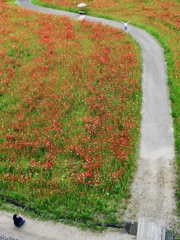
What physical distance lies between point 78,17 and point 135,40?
41.4 ft

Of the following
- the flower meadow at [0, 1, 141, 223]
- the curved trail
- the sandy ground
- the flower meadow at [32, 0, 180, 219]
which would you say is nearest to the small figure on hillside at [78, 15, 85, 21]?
the flower meadow at [32, 0, 180, 219]

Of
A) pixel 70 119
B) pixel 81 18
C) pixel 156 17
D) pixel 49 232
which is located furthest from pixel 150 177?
pixel 81 18

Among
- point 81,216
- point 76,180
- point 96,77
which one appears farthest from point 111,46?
point 81,216

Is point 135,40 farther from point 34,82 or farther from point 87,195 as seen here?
point 87,195

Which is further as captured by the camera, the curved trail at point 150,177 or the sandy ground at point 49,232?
the curved trail at point 150,177

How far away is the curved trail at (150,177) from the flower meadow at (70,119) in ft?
2.51

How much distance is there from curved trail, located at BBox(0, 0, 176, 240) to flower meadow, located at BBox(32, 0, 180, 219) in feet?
3.29

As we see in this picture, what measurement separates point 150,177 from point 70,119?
8.57 m

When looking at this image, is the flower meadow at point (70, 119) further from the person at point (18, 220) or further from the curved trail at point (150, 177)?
the person at point (18, 220)

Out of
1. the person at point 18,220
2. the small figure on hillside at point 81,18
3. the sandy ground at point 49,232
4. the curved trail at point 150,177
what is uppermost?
the small figure on hillside at point 81,18

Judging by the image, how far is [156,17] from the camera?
42719mm

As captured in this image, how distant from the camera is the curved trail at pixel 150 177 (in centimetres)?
1641

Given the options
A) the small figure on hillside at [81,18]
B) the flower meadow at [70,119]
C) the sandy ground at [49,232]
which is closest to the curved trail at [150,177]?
the sandy ground at [49,232]

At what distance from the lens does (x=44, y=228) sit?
16.6 metres
